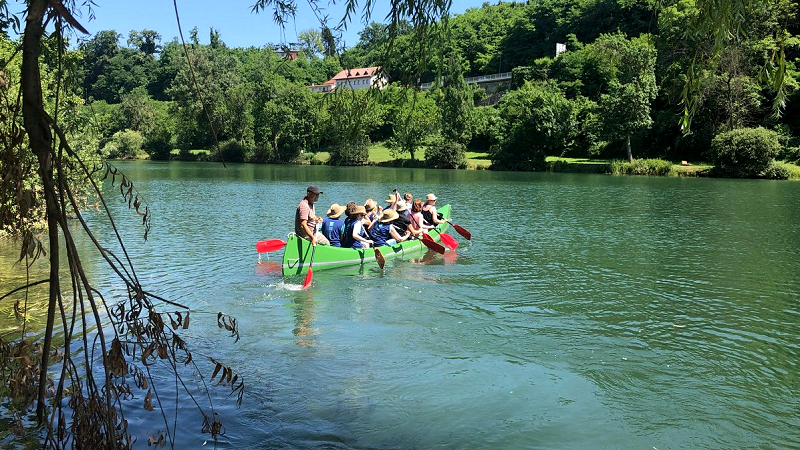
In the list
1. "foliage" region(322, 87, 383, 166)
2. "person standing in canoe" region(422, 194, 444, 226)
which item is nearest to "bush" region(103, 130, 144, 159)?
"person standing in canoe" region(422, 194, 444, 226)

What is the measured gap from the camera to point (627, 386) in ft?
24.2

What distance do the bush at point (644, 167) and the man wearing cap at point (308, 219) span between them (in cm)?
3736

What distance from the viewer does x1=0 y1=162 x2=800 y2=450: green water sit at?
634 centimetres

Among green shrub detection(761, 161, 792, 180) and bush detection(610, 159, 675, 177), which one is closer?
green shrub detection(761, 161, 792, 180)

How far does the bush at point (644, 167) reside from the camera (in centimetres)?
4481

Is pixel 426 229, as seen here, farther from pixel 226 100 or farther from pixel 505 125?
pixel 226 100

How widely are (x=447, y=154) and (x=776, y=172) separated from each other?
25.5 metres

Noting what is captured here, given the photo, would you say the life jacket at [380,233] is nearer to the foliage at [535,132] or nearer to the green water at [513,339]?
the green water at [513,339]

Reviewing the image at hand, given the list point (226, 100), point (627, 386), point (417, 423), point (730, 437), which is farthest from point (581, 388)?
point (226, 100)

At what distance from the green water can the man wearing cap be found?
0.79 m

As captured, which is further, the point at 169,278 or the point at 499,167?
the point at 499,167

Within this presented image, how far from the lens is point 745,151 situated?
41.0 meters

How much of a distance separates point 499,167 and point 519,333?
4680 cm

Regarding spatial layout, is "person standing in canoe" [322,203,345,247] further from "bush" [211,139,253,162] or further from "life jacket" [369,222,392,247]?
"bush" [211,139,253,162]
